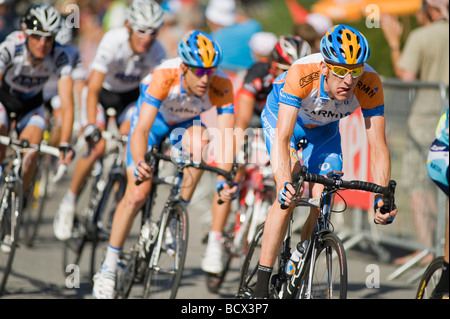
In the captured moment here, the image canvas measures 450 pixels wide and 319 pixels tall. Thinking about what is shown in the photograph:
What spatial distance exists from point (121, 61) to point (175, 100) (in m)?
1.88

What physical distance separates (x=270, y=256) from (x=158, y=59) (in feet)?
12.2

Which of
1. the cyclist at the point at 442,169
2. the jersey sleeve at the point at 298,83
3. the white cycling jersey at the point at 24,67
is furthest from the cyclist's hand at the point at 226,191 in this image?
the white cycling jersey at the point at 24,67

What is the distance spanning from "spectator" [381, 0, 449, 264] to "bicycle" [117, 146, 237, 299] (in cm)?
286

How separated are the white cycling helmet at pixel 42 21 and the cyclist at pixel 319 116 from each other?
7.95ft

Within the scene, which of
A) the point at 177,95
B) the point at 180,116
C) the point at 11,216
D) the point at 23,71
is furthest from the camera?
the point at 23,71

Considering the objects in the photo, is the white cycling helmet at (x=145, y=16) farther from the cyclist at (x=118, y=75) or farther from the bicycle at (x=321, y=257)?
the bicycle at (x=321, y=257)

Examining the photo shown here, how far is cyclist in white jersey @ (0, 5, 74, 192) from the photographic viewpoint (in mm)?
7031

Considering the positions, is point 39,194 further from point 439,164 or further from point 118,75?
point 439,164

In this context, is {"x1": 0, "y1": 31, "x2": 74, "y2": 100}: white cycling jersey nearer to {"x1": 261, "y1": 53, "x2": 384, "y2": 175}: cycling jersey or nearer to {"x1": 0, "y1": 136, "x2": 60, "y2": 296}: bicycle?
{"x1": 0, "y1": 136, "x2": 60, "y2": 296}: bicycle

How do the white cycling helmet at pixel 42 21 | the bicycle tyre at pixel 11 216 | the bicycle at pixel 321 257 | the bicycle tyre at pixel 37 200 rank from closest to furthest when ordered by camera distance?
the bicycle at pixel 321 257, the bicycle tyre at pixel 11 216, the white cycling helmet at pixel 42 21, the bicycle tyre at pixel 37 200

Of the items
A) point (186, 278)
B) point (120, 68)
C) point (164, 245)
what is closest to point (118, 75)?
point (120, 68)

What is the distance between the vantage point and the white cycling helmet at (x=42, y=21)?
274 inches

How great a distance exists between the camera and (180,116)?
671 centimetres

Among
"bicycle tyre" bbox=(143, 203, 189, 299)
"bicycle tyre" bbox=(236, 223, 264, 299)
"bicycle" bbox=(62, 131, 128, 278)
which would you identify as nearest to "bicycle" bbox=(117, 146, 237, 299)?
"bicycle tyre" bbox=(143, 203, 189, 299)
